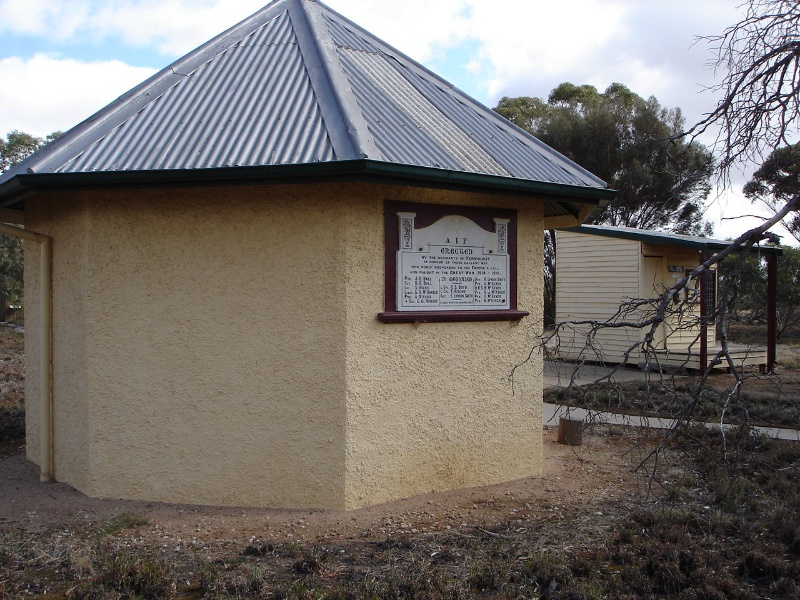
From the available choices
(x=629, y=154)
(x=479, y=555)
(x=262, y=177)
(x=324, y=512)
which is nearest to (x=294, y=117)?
(x=262, y=177)


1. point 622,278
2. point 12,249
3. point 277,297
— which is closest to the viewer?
point 277,297

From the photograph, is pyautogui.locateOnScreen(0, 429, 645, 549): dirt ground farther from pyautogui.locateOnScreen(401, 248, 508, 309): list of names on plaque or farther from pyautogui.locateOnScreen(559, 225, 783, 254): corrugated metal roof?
pyautogui.locateOnScreen(559, 225, 783, 254): corrugated metal roof

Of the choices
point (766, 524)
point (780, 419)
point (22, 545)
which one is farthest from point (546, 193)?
point (780, 419)

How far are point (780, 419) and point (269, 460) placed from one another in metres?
7.89

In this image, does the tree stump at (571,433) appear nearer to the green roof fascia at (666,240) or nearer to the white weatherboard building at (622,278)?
the green roof fascia at (666,240)

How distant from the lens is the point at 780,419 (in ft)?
35.1

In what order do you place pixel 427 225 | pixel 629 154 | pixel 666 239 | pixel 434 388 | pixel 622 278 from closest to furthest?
pixel 427 225
pixel 434 388
pixel 666 239
pixel 622 278
pixel 629 154

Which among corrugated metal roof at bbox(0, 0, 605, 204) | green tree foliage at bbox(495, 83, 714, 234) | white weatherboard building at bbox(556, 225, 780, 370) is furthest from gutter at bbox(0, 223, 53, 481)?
green tree foliage at bbox(495, 83, 714, 234)

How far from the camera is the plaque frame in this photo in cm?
625

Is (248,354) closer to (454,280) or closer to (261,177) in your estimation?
(261,177)

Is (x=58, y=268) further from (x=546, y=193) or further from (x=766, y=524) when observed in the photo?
(x=766, y=524)

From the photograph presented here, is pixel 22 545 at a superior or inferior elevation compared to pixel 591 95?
inferior

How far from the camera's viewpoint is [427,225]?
21.2ft

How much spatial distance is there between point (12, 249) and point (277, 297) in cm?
2363
